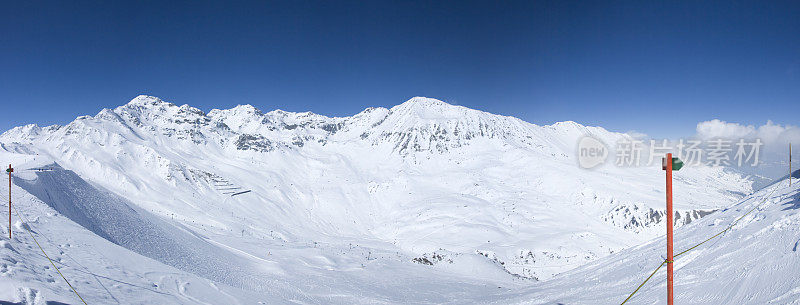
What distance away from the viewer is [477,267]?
954 inches

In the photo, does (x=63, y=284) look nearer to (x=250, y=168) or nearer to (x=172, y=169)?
(x=172, y=169)

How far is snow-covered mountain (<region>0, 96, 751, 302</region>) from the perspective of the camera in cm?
1822

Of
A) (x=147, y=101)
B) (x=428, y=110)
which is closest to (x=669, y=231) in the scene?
(x=428, y=110)

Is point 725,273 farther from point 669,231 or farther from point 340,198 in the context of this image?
point 340,198

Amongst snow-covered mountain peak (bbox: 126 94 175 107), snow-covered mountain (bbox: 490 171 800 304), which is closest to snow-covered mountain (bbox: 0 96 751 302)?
snow-covered mountain peak (bbox: 126 94 175 107)

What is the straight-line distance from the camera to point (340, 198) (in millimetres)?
62438

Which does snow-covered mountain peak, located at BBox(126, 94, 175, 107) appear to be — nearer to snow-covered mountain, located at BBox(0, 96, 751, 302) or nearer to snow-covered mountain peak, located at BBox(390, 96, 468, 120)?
snow-covered mountain, located at BBox(0, 96, 751, 302)

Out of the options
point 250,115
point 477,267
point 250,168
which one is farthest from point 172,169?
point 250,115

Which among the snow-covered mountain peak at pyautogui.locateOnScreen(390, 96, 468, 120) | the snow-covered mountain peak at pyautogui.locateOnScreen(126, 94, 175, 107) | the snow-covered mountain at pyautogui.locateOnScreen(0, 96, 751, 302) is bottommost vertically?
the snow-covered mountain at pyautogui.locateOnScreen(0, 96, 751, 302)

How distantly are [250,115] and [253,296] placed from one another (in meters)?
148

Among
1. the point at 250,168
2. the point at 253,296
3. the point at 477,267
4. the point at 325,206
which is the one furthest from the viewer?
the point at 250,168

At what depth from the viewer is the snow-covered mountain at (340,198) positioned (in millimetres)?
18219

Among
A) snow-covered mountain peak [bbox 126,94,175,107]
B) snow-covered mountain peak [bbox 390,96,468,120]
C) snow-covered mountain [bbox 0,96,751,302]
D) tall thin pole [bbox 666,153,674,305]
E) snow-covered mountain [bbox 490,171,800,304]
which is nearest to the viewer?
tall thin pole [bbox 666,153,674,305]

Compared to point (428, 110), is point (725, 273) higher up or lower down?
lower down
